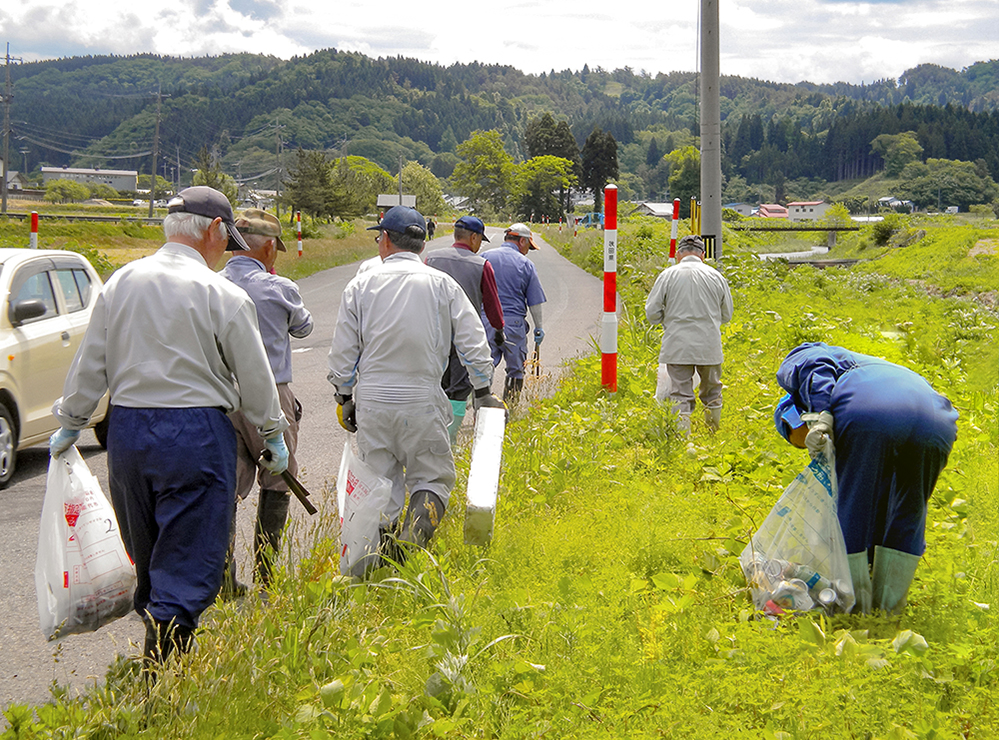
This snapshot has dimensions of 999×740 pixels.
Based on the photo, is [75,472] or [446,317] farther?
[446,317]

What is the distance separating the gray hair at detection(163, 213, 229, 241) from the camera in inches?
138

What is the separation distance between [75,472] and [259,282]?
1.61 metres

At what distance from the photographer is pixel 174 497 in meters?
3.26

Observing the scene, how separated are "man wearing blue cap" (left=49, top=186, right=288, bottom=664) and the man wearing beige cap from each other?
1026mm

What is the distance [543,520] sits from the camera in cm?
502

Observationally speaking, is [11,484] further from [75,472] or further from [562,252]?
[562,252]

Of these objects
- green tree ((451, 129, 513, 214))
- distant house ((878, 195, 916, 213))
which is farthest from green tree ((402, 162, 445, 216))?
distant house ((878, 195, 916, 213))

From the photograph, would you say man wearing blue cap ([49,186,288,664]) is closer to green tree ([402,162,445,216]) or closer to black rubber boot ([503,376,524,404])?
black rubber boot ([503,376,524,404])

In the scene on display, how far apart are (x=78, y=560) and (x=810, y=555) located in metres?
2.94

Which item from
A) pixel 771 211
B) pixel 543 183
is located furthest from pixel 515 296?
pixel 771 211

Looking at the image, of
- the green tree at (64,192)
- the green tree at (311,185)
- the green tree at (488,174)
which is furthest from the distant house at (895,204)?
the green tree at (64,192)

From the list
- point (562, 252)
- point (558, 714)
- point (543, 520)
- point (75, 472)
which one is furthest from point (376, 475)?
point (562, 252)

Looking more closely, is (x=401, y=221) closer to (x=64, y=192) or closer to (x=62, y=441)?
(x=62, y=441)

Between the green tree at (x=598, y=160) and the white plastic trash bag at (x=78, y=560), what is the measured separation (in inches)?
5026
